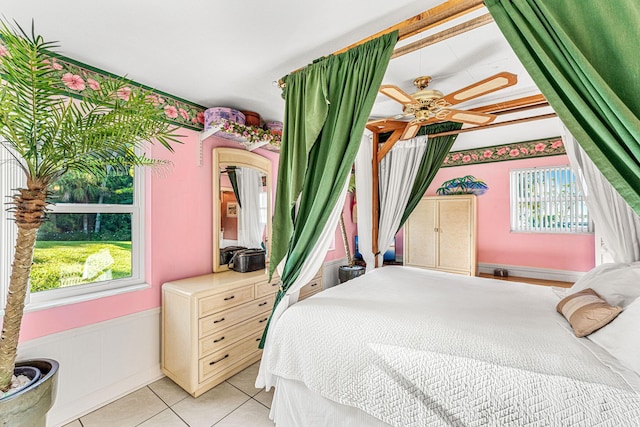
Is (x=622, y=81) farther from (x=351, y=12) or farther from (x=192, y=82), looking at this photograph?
(x=192, y=82)

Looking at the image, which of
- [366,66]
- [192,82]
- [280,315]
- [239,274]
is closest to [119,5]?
[192,82]

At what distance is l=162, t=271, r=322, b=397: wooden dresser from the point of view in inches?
81.3

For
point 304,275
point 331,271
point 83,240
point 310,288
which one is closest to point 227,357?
point 304,275

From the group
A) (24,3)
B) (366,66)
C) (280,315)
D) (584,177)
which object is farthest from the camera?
(584,177)

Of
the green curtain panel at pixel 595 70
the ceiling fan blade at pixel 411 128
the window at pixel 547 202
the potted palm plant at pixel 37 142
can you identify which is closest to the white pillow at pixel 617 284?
the green curtain panel at pixel 595 70

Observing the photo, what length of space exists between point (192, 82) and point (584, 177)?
3.15 metres

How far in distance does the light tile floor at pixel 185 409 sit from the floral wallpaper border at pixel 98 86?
2089 mm

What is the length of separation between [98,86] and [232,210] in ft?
4.90

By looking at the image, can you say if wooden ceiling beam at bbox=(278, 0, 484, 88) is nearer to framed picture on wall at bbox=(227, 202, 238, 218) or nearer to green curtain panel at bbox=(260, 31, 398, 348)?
green curtain panel at bbox=(260, 31, 398, 348)

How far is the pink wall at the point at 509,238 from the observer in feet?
11.2

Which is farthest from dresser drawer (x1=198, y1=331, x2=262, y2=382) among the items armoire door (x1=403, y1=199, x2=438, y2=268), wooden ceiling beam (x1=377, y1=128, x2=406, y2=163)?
armoire door (x1=403, y1=199, x2=438, y2=268)

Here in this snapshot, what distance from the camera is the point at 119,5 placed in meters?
1.39

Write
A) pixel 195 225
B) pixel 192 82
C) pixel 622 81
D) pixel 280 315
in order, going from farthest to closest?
pixel 195 225 → pixel 192 82 → pixel 280 315 → pixel 622 81

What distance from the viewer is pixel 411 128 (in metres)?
2.39
